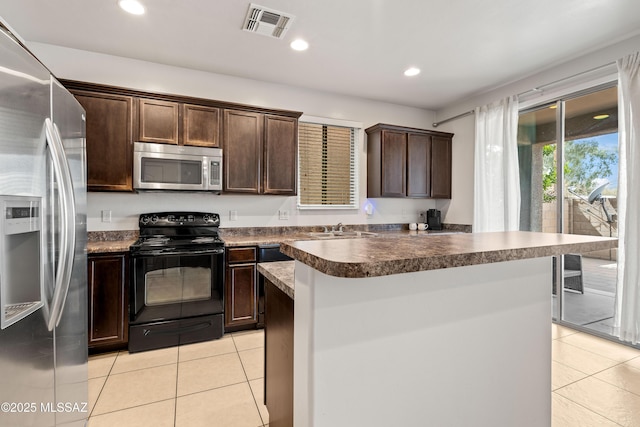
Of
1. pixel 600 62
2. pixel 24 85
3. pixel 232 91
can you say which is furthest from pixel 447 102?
pixel 24 85

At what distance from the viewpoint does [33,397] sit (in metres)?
1.10

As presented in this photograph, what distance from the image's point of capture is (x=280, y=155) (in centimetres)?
351

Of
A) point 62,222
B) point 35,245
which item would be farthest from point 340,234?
point 35,245

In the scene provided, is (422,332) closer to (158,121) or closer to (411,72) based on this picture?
(158,121)

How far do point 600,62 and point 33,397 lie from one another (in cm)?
476

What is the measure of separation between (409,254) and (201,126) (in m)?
2.91

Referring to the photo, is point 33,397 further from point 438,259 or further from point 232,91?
point 232,91

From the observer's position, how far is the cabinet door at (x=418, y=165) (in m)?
4.31

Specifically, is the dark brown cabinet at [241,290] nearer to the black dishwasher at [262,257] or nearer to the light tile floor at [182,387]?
the black dishwasher at [262,257]

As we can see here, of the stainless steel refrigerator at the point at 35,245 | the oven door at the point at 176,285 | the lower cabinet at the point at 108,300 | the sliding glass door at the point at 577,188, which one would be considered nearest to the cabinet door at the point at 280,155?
the oven door at the point at 176,285

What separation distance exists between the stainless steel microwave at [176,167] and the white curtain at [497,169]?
334 cm

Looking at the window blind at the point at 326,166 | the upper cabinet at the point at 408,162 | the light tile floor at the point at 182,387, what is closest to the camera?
the light tile floor at the point at 182,387

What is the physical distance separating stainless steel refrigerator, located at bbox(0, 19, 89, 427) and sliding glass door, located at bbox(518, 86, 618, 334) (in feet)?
14.1

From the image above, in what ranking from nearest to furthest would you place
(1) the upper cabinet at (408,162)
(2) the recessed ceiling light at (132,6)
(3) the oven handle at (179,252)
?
(2) the recessed ceiling light at (132,6), (3) the oven handle at (179,252), (1) the upper cabinet at (408,162)
